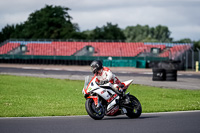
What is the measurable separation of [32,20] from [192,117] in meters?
86.6

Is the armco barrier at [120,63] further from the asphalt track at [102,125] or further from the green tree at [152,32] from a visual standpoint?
the green tree at [152,32]

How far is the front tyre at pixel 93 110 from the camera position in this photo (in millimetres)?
9516

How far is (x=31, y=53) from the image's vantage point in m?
57.5

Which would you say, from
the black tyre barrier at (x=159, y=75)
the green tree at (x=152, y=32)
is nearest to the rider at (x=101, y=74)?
the black tyre barrier at (x=159, y=75)

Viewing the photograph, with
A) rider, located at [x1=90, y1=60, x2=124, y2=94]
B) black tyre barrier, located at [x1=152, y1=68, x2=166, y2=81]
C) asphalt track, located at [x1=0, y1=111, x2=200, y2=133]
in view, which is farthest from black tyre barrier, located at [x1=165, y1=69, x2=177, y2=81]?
rider, located at [x1=90, y1=60, x2=124, y2=94]

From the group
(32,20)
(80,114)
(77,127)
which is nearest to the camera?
(77,127)

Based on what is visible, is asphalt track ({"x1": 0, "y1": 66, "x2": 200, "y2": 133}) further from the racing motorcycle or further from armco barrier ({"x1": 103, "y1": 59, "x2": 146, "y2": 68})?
armco barrier ({"x1": 103, "y1": 59, "x2": 146, "y2": 68})

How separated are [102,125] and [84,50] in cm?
4893

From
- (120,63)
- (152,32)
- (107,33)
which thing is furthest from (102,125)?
(152,32)

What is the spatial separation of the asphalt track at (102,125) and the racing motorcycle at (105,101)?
0.22 metres

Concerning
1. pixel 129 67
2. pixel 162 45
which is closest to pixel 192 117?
pixel 129 67

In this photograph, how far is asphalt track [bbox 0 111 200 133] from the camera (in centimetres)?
815

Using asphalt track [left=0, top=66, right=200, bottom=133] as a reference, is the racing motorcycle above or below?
above

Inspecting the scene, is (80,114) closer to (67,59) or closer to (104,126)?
(104,126)
